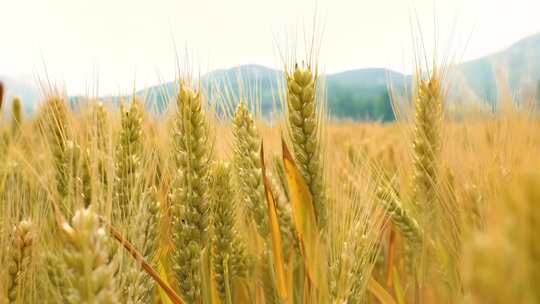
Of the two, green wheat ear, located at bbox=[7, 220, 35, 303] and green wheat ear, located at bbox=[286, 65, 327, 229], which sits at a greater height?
green wheat ear, located at bbox=[286, 65, 327, 229]

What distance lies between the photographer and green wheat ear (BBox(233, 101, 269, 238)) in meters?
1.48

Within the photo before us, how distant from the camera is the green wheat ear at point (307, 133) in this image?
1299 mm

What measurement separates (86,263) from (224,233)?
0.72 meters

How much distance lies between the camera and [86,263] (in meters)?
0.74

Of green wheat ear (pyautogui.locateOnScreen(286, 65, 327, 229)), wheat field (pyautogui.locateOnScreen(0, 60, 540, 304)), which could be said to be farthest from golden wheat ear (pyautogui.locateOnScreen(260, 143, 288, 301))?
green wheat ear (pyautogui.locateOnScreen(286, 65, 327, 229))

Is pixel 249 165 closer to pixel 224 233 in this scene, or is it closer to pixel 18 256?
pixel 224 233

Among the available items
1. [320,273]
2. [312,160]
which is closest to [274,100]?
[312,160]

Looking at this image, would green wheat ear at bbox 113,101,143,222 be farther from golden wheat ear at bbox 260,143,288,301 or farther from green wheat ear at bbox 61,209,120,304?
green wheat ear at bbox 61,209,120,304

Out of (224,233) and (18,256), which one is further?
(224,233)

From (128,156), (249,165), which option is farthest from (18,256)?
(249,165)

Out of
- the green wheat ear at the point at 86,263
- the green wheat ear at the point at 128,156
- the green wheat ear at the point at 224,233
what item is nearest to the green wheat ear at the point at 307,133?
the green wheat ear at the point at 224,233

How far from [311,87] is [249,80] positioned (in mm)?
311

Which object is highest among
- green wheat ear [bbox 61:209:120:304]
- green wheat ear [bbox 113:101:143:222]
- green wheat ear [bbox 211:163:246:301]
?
green wheat ear [bbox 113:101:143:222]

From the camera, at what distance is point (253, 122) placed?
61.7 inches
